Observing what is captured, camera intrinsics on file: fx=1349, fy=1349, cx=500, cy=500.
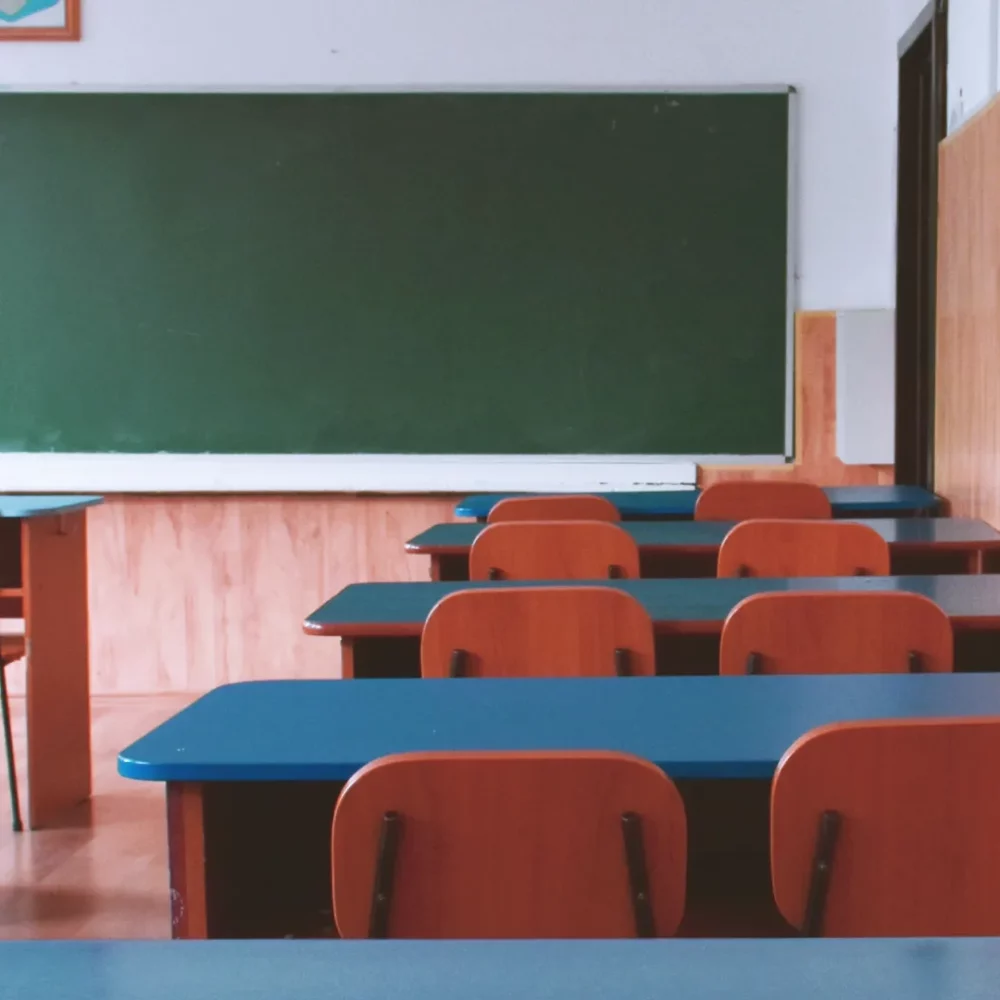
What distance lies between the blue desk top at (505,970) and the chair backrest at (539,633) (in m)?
1.33

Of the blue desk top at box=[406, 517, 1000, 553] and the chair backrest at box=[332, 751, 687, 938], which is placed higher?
the blue desk top at box=[406, 517, 1000, 553]

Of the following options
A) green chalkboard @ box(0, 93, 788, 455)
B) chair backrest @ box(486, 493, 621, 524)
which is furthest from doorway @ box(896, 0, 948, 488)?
chair backrest @ box(486, 493, 621, 524)

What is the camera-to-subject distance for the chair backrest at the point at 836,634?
2318 millimetres

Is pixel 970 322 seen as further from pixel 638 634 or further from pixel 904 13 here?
pixel 638 634

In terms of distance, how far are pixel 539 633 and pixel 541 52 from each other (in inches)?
145

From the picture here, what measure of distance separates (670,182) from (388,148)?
1156mm

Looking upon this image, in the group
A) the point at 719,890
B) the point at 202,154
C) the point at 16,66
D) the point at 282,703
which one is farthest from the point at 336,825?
the point at 16,66

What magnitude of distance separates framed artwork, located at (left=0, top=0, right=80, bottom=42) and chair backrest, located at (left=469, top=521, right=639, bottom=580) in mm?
3297

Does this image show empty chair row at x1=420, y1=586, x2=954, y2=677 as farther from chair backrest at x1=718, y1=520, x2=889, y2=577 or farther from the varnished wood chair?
the varnished wood chair

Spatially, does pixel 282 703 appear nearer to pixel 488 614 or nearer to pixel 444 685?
pixel 444 685

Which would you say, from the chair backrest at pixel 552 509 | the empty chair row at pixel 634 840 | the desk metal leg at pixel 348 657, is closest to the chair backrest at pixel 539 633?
the desk metal leg at pixel 348 657

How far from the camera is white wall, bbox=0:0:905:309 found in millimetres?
5480

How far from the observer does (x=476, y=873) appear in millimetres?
1472

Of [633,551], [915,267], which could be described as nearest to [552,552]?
[633,551]
